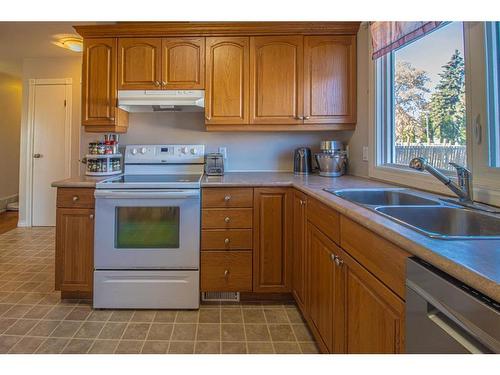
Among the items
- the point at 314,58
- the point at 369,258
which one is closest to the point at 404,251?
the point at 369,258

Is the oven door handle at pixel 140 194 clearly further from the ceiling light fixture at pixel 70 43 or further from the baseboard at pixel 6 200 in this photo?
the baseboard at pixel 6 200

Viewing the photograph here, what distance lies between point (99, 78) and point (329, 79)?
1.85 m

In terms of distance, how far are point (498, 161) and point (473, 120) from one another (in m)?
0.20

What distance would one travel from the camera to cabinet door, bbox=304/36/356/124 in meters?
2.52

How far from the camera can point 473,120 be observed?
4.42 ft

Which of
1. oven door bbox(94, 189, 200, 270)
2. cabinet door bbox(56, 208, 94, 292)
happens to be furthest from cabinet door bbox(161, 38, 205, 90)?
cabinet door bbox(56, 208, 94, 292)

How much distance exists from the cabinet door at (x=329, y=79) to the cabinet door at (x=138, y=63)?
1210mm

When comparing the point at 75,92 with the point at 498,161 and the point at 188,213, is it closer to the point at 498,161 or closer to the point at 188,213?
the point at 188,213

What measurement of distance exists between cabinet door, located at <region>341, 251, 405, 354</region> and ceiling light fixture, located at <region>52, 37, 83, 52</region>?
12.3 feet

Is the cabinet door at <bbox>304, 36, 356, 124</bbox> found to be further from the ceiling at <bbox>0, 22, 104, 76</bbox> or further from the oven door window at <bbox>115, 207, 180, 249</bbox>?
the ceiling at <bbox>0, 22, 104, 76</bbox>

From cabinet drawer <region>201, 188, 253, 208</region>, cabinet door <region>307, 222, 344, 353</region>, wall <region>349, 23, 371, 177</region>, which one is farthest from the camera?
wall <region>349, 23, 371, 177</region>

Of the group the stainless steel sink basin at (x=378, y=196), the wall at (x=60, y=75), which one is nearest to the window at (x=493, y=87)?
the stainless steel sink basin at (x=378, y=196)

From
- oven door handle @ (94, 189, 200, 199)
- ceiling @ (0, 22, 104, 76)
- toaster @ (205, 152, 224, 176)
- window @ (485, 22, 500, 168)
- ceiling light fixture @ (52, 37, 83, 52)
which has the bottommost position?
oven door handle @ (94, 189, 200, 199)

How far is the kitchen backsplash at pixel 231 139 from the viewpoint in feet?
9.33
